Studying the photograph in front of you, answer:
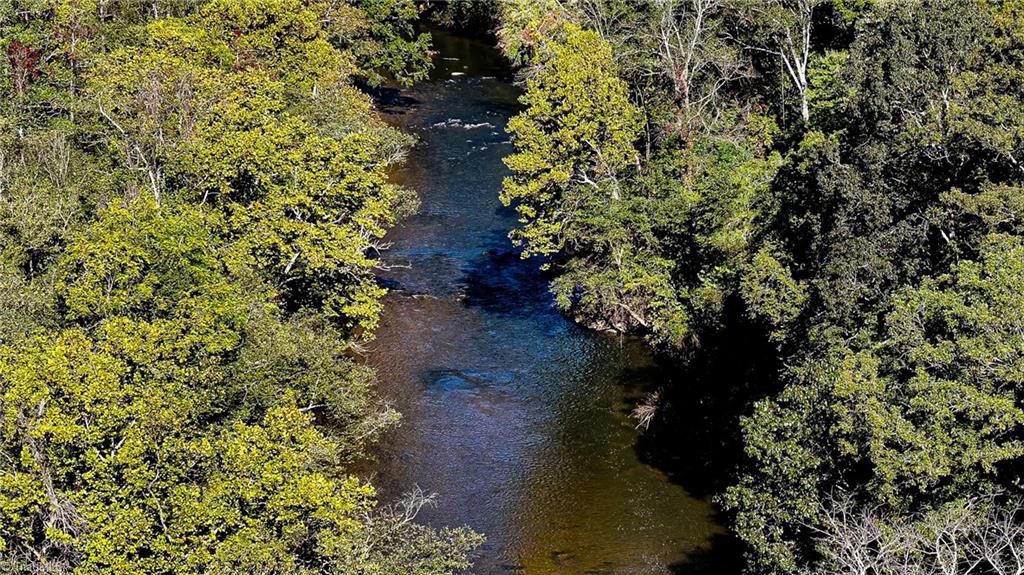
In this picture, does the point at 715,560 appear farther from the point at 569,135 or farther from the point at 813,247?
the point at 569,135

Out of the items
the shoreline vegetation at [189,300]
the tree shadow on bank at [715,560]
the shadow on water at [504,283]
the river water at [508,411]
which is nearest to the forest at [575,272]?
the shoreline vegetation at [189,300]

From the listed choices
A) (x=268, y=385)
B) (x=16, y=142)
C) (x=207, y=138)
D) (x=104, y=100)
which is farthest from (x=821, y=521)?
(x=16, y=142)

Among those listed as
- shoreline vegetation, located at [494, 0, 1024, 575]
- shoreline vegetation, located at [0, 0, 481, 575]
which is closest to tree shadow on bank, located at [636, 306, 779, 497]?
shoreline vegetation, located at [494, 0, 1024, 575]

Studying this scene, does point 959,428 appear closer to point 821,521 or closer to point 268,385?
Result: point 821,521

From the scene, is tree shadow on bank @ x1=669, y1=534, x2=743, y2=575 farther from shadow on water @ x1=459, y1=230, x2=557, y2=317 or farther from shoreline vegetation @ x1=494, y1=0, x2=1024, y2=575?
shadow on water @ x1=459, y1=230, x2=557, y2=317

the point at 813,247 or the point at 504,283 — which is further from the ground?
the point at 813,247

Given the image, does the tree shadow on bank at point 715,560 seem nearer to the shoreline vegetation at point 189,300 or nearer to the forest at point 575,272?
the forest at point 575,272

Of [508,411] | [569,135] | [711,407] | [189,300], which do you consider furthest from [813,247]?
[189,300]
